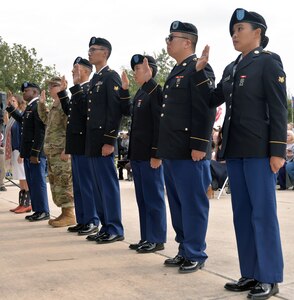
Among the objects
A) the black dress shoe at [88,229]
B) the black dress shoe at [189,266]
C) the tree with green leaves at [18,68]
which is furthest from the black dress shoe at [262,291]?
the tree with green leaves at [18,68]

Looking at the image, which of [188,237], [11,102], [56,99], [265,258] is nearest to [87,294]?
[188,237]

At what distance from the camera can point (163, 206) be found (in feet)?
15.4

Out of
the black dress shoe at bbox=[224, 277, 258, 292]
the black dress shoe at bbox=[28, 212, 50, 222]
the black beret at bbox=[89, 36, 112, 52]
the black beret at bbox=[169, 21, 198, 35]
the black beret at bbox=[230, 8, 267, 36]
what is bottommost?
the black dress shoe at bbox=[28, 212, 50, 222]

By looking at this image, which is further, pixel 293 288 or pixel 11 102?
pixel 11 102

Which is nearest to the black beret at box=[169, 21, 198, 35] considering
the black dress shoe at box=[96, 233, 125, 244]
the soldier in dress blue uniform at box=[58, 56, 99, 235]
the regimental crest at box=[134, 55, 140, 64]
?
the regimental crest at box=[134, 55, 140, 64]

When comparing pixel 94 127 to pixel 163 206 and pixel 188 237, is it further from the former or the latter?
pixel 188 237

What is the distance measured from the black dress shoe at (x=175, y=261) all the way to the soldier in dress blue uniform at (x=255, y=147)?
0.74 m

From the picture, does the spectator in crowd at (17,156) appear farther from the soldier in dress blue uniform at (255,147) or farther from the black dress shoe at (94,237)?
the soldier in dress blue uniform at (255,147)

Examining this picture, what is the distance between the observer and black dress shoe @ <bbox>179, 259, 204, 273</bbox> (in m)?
3.83

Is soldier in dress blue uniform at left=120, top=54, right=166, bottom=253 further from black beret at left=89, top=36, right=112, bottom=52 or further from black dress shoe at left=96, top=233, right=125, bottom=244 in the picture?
black beret at left=89, top=36, right=112, bottom=52

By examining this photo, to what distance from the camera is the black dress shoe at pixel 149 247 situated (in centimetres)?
461

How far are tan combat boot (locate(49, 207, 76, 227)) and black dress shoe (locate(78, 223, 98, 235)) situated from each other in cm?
55

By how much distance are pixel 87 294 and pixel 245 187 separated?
4.31 ft

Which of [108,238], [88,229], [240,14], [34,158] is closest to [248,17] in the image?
[240,14]
